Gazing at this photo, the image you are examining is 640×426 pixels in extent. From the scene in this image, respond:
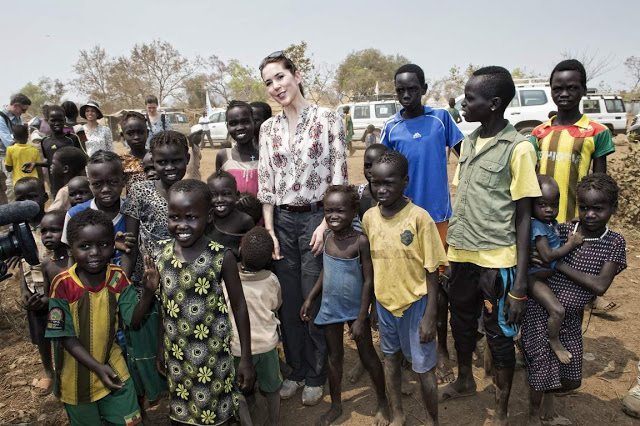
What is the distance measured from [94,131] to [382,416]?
16.2ft

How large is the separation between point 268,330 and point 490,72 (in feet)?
5.95

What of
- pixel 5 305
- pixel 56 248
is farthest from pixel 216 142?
pixel 56 248

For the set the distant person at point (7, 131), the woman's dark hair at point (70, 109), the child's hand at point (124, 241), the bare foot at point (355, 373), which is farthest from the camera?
the distant person at point (7, 131)

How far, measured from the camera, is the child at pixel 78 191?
3.04 metres

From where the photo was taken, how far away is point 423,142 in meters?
3.00

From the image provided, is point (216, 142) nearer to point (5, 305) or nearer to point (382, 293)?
point (5, 305)

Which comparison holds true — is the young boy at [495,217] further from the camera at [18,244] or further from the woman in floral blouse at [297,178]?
the camera at [18,244]

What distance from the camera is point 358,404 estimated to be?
9.70 feet

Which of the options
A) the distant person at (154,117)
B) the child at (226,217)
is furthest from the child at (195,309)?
the distant person at (154,117)

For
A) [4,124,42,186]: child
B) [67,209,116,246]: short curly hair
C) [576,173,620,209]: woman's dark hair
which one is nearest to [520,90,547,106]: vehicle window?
[576,173,620,209]: woman's dark hair

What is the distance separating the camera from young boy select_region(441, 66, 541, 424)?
2.29 meters

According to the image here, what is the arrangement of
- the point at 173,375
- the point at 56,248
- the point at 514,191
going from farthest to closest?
the point at 56,248 < the point at 514,191 < the point at 173,375

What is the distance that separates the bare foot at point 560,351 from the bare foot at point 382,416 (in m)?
0.99

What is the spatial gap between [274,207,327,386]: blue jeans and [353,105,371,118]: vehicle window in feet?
52.3
